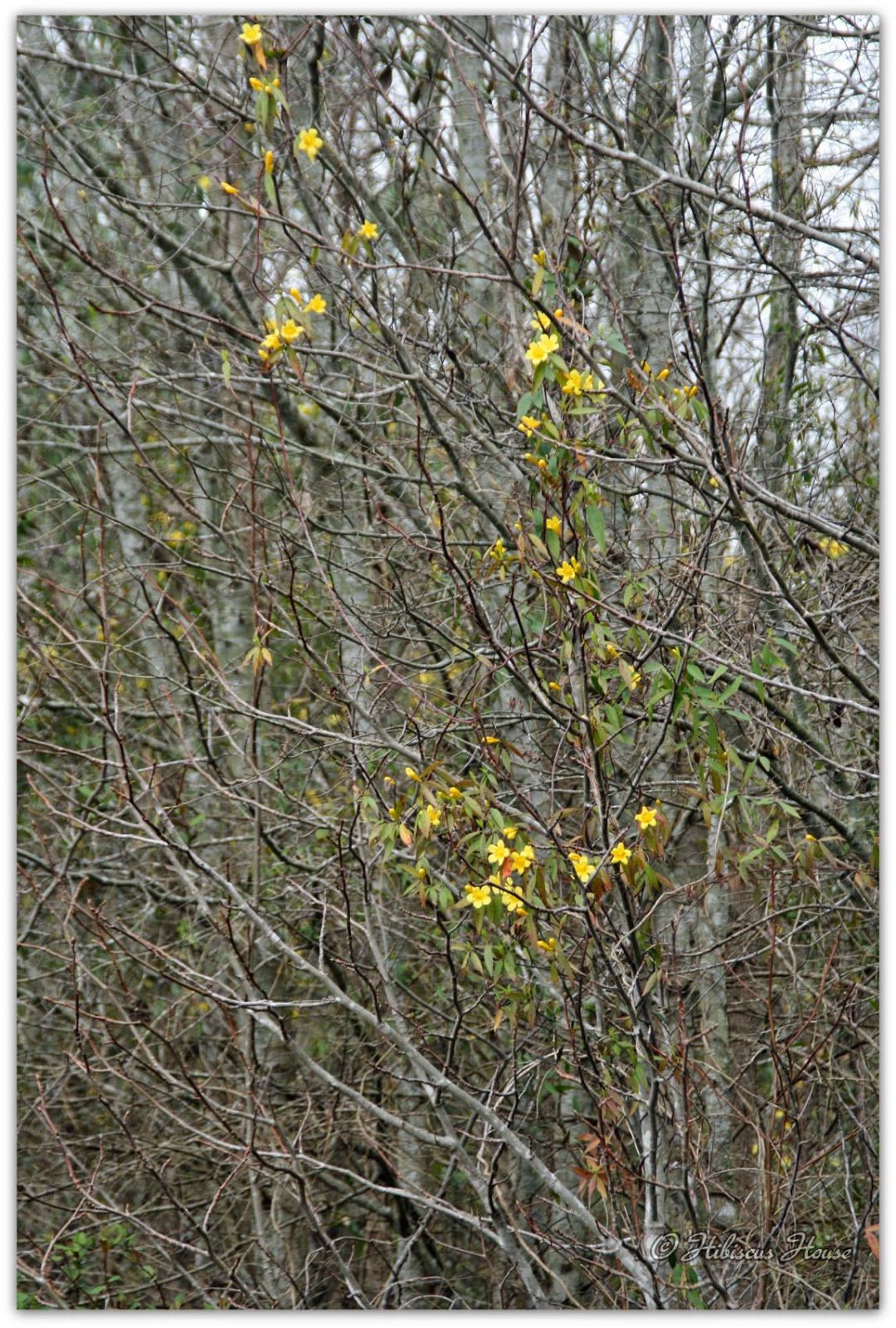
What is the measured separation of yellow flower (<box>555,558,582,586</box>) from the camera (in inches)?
91.4

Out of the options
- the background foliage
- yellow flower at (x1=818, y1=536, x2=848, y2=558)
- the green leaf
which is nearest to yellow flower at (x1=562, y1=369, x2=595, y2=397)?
the background foliage

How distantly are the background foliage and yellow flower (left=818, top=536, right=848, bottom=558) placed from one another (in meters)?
0.02

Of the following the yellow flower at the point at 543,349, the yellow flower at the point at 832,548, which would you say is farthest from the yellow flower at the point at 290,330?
the yellow flower at the point at 832,548

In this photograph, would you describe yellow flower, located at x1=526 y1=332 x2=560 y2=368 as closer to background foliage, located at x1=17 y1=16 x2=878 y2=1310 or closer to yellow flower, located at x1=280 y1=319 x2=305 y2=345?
background foliage, located at x1=17 y1=16 x2=878 y2=1310

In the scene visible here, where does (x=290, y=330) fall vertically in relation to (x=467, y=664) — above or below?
above

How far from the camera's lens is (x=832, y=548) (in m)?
3.29

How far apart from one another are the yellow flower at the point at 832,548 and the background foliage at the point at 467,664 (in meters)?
0.02

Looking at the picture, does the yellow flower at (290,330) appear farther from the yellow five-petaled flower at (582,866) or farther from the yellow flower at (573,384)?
the yellow five-petaled flower at (582,866)

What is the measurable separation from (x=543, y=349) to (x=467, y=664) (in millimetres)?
1322

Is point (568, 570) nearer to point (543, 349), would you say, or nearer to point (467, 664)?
point (543, 349)

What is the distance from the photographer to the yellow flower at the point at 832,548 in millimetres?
3258

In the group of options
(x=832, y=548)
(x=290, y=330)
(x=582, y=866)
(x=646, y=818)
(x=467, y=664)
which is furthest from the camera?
(x=467, y=664)

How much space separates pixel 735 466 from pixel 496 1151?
5.42 ft

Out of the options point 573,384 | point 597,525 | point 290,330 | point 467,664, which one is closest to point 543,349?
point 573,384
